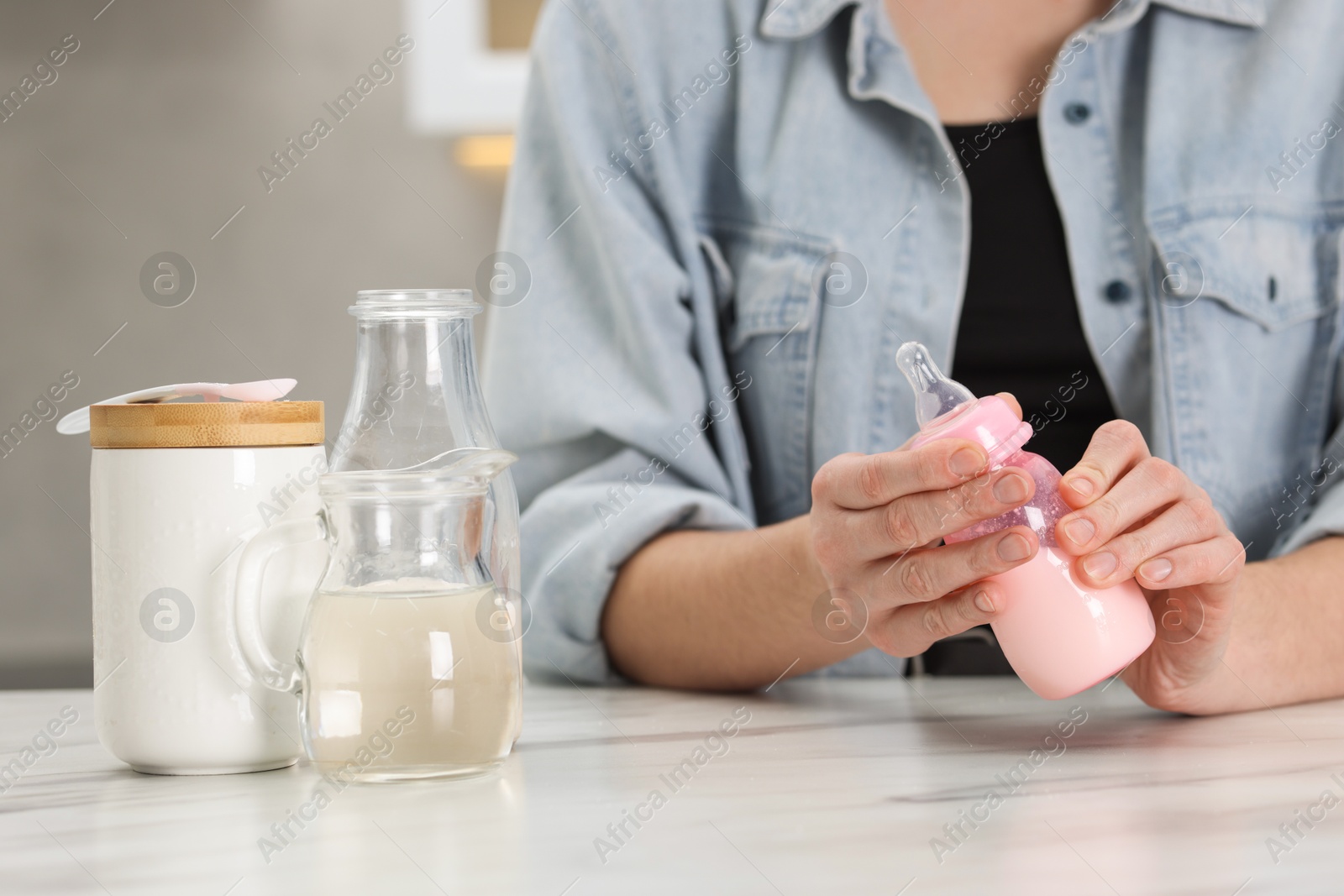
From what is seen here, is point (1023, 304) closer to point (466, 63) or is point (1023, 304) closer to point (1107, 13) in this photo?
point (1107, 13)

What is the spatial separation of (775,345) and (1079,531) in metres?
0.49

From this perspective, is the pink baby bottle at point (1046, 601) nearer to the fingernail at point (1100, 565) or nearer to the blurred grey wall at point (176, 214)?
the fingernail at point (1100, 565)

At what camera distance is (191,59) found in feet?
7.57

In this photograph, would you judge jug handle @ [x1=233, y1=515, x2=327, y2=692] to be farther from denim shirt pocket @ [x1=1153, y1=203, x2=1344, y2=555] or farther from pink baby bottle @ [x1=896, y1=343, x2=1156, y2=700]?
denim shirt pocket @ [x1=1153, y1=203, x2=1344, y2=555]

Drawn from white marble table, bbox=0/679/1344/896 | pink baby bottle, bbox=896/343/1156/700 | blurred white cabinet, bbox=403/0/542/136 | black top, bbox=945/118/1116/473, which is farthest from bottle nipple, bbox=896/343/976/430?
blurred white cabinet, bbox=403/0/542/136

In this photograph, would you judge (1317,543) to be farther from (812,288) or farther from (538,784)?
(538,784)

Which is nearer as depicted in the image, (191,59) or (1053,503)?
(1053,503)

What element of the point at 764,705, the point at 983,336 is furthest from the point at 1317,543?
the point at 764,705

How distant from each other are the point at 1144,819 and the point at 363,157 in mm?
2142

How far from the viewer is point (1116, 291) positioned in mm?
977

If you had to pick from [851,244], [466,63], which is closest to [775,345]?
[851,244]

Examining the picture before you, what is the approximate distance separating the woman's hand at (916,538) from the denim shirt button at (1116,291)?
422mm

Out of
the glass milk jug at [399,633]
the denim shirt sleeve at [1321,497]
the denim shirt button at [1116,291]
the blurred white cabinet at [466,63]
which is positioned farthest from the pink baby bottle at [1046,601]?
the blurred white cabinet at [466,63]

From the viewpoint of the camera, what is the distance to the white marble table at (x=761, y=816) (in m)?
0.42
